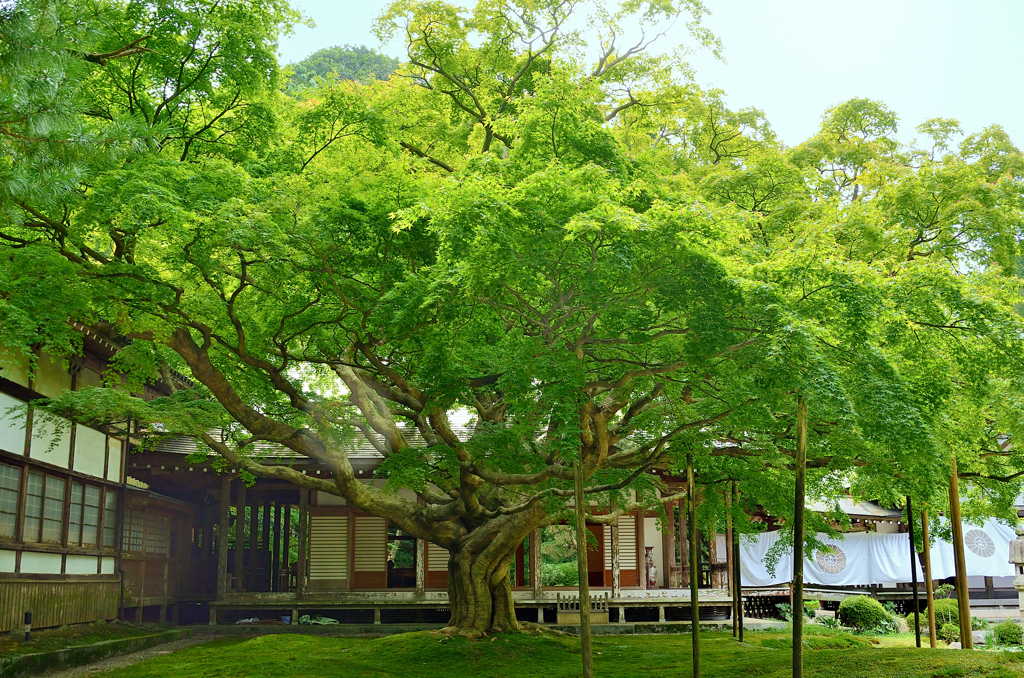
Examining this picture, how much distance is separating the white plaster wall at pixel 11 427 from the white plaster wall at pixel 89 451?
2339mm

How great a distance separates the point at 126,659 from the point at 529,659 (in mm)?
7576

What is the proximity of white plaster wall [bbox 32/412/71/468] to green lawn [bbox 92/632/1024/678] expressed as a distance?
4.25 meters

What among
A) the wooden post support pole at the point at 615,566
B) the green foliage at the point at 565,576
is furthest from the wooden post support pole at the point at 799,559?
the green foliage at the point at 565,576

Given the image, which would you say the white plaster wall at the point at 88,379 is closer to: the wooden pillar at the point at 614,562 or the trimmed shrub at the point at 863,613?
the wooden pillar at the point at 614,562

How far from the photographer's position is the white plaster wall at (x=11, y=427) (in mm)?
13594

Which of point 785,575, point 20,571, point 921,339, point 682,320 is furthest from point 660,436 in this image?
point 785,575

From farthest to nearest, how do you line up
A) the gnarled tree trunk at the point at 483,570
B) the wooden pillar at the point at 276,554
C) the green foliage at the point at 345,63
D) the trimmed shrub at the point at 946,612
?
the green foliage at the point at 345,63 < the wooden pillar at the point at 276,554 < the trimmed shrub at the point at 946,612 < the gnarled tree trunk at the point at 483,570

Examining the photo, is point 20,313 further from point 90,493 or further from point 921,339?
point 921,339

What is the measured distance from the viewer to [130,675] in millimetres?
12570

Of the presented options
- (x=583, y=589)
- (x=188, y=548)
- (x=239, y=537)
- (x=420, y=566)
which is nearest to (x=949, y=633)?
(x=583, y=589)

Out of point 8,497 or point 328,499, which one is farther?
point 328,499

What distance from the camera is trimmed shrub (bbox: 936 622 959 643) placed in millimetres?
17359

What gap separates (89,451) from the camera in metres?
17.3

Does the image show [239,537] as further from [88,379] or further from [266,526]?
[88,379]
